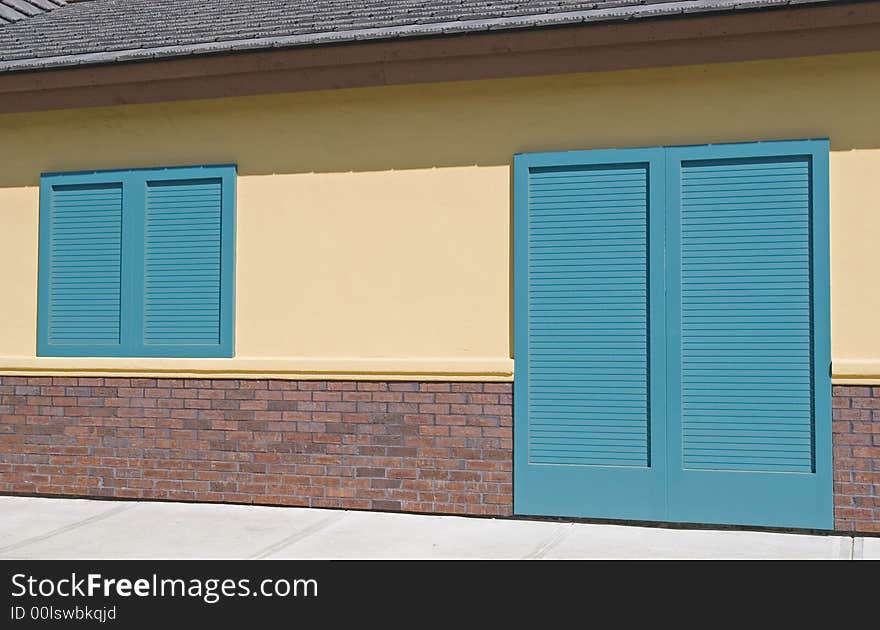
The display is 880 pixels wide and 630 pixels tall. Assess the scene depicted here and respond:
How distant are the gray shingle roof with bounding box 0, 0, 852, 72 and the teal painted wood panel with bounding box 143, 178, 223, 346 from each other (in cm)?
111

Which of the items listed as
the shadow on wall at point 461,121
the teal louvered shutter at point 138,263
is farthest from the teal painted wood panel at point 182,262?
the shadow on wall at point 461,121

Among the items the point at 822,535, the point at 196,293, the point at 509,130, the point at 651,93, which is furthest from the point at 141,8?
the point at 822,535

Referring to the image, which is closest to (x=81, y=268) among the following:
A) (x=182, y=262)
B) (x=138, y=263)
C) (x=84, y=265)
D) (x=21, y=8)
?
(x=84, y=265)

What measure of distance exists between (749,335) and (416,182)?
8.63ft

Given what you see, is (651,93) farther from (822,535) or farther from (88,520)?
(88,520)

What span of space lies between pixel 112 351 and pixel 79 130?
1838mm

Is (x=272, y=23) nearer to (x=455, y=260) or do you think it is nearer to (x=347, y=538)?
(x=455, y=260)

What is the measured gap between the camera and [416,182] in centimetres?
817

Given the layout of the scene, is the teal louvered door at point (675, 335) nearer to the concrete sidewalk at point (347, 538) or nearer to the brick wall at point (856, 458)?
the brick wall at point (856, 458)

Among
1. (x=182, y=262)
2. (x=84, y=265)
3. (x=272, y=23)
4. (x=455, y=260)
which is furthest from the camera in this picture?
(x=84, y=265)

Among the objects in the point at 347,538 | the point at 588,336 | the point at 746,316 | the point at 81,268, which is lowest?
the point at 347,538

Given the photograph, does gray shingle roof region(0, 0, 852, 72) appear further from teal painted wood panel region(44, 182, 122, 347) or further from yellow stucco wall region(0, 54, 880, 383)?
teal painted wood panel region(44, 182, 122, 347)

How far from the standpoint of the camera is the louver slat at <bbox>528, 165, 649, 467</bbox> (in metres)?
7.66

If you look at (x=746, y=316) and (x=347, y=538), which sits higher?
(x=746, y=316)
